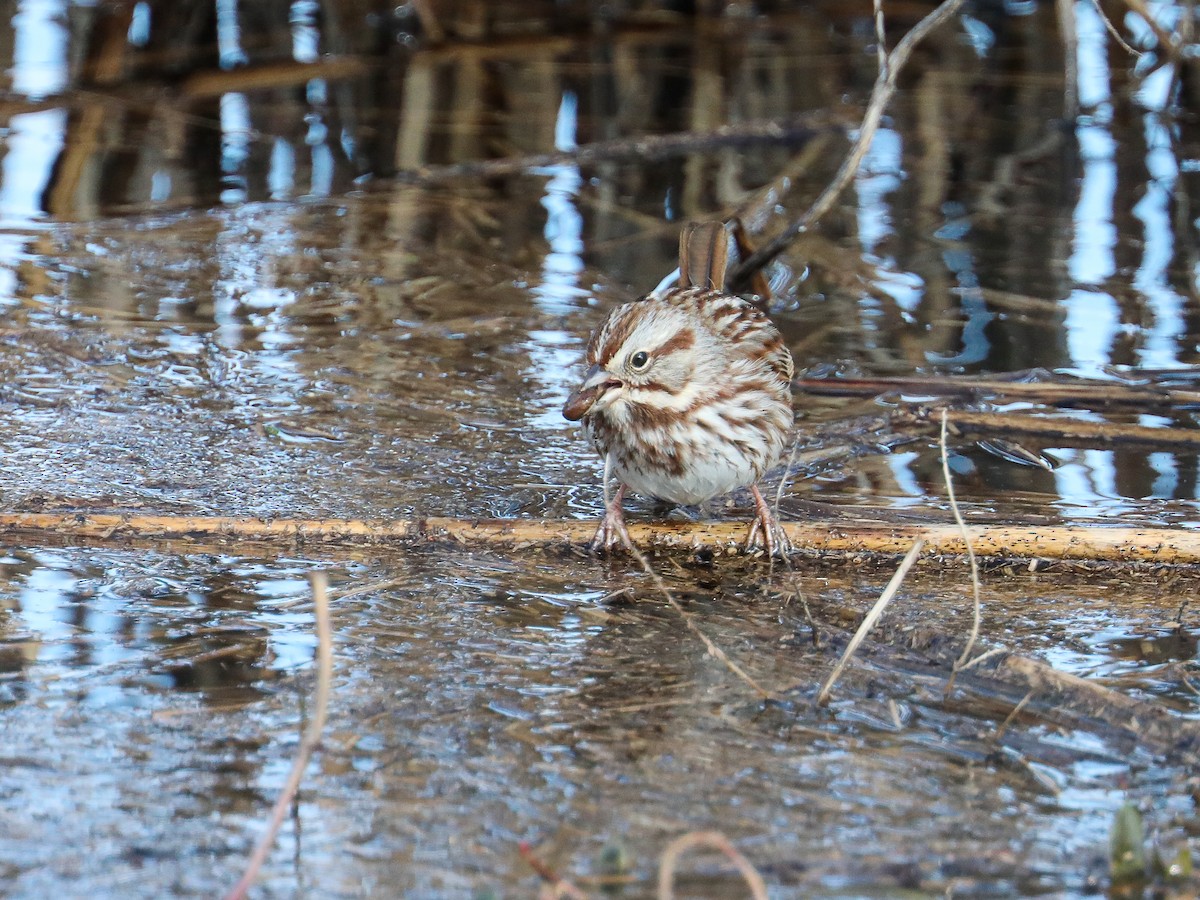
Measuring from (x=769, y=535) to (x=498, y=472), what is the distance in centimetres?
92

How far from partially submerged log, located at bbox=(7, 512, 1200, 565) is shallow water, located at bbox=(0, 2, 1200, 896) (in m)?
0.07

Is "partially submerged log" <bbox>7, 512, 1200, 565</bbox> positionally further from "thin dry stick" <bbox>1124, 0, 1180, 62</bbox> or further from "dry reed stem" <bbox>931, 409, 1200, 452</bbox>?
"thin dry stick" <bbox>1124, 0, 1180, 62</bbox>

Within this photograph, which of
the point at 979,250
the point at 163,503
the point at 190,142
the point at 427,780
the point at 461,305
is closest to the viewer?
the point at 427,780

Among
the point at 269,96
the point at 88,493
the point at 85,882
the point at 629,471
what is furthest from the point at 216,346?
the point at 269,96

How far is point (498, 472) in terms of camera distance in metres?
4.77

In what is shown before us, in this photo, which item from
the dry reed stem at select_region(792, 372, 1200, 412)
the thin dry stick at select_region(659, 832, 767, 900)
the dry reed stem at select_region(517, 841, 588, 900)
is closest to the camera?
the thin dry stick at select_region(659, 832, 767, 900)

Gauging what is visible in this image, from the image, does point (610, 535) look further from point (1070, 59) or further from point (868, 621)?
point (1070, 59)

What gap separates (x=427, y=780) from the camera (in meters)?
2.92

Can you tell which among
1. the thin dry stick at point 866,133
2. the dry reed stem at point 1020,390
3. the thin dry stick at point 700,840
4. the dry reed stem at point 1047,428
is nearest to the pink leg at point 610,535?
the dry reed stem at point 1047,428

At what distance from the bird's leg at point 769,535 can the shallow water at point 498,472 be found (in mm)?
123

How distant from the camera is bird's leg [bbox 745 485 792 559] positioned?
4.22 meters

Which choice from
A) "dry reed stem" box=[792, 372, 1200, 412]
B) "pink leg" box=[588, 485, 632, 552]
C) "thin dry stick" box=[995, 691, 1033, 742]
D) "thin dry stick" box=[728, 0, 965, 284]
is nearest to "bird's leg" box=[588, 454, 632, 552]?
"pink leg" box=[588, 485, 632, 552]

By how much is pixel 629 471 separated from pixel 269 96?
6.43m

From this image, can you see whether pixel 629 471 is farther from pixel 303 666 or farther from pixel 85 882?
pixel 85 882
